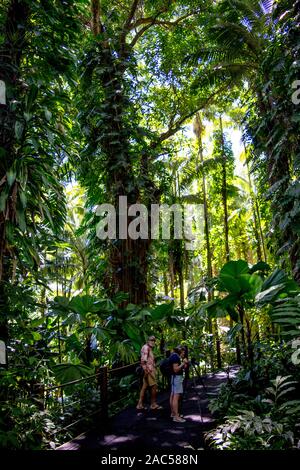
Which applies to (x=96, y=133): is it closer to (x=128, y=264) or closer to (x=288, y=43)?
(x=128, y=264)

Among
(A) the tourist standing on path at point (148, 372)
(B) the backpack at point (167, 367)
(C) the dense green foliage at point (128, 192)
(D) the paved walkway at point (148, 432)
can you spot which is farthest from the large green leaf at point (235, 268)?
(A) the tourist standing on path at point (148, 372)

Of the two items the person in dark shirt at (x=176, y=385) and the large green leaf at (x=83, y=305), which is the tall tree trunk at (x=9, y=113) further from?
the person in dark shirt at (x=176, y=385)

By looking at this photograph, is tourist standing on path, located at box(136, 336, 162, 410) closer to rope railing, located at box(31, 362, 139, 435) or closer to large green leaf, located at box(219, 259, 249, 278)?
rope railing, located at box(31, 362, 139, 435)

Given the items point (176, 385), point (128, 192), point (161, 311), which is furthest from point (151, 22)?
point (176, 385)

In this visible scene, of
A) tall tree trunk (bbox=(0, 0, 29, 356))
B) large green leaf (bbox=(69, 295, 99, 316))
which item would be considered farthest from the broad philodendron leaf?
large green leaf (bbox=(69, 295, 99, 316))

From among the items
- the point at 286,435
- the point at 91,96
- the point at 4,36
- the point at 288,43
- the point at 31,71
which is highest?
the point at 91,96

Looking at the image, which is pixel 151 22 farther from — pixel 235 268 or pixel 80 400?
pixel 80 400

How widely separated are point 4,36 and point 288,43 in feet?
15.8

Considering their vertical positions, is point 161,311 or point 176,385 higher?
point 161,311

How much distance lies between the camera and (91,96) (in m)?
10.9

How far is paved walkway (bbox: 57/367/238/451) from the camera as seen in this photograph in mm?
4820

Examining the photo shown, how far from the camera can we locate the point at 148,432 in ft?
17.7

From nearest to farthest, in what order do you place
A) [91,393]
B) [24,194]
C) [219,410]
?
[24,194] → [219,410] → [91,393]
